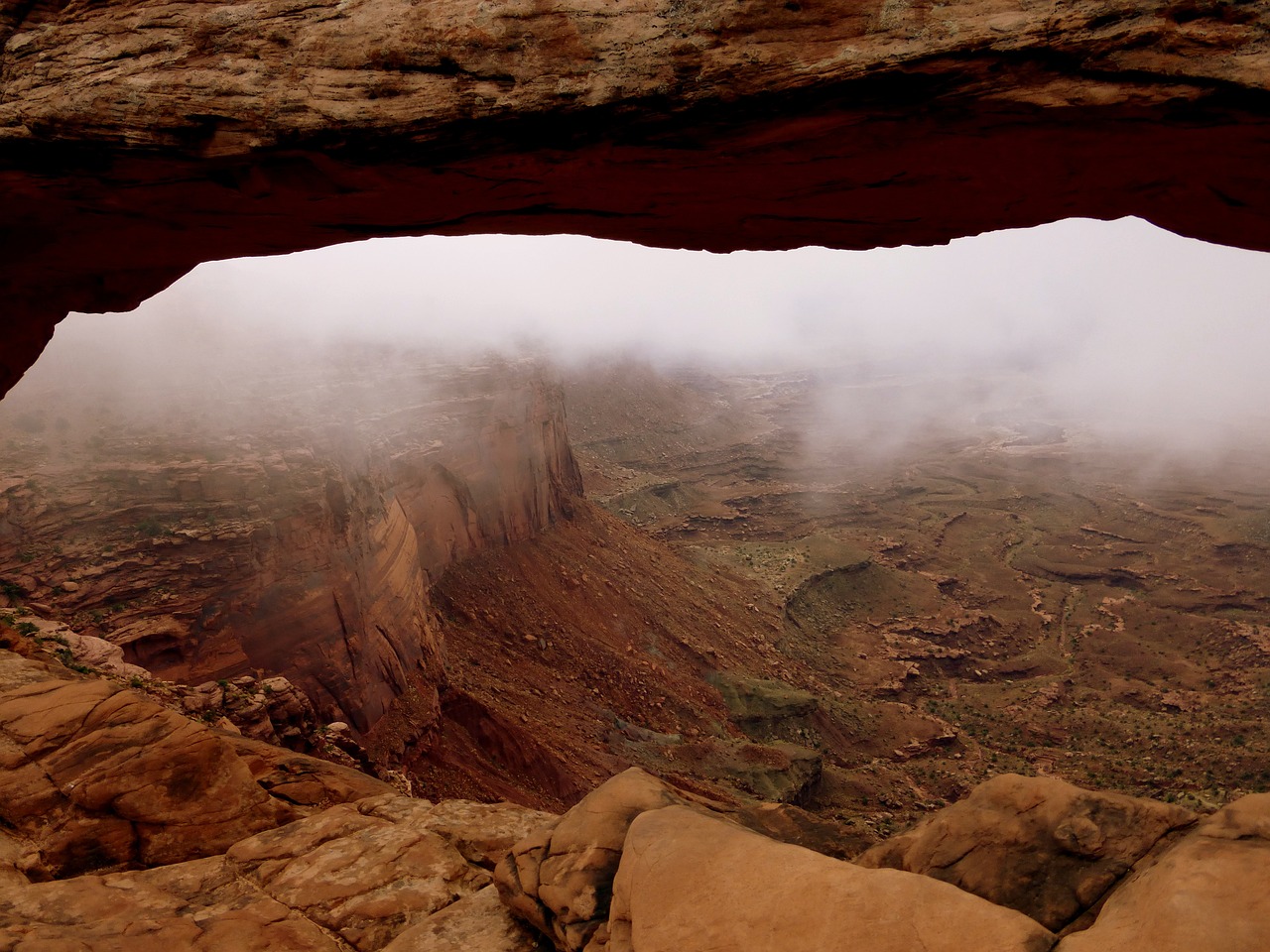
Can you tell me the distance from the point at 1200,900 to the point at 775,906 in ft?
8.77

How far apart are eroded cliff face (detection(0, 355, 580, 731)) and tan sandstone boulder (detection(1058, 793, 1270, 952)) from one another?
16.7 meters

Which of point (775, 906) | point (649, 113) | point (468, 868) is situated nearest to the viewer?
point (775, 906)

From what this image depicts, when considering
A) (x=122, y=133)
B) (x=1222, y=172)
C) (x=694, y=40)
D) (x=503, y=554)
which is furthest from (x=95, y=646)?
(x=503, y=554)

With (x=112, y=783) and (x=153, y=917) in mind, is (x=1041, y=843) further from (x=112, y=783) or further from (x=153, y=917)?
(x=112, y=783)

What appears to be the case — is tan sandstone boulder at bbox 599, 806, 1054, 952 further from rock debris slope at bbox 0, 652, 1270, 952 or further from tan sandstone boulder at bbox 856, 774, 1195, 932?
tan sandstone boulder at bbox 856, 774, 1195, 932

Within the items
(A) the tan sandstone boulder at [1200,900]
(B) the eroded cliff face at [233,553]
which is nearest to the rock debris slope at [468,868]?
(A) the tan sandstone boulder at [1200,900]

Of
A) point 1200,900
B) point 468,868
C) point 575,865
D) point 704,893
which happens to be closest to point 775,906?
point 704,893

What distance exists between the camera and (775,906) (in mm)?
5355

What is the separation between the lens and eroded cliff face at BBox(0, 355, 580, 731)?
1530 centimetres

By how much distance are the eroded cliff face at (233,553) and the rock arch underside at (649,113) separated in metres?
9.45

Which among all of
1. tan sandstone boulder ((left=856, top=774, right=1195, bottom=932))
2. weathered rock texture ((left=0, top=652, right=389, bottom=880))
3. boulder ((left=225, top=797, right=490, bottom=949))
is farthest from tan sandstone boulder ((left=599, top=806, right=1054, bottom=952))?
weathered rock texture ((left=0, top=652, right=389, bottom=880))

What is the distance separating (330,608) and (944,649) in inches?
1345

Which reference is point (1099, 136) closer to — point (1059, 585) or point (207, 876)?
point (207, 876)

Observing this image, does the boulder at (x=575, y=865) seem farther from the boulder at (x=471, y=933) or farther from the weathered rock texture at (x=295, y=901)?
the weathered rock texture at (x=295, y=901)
